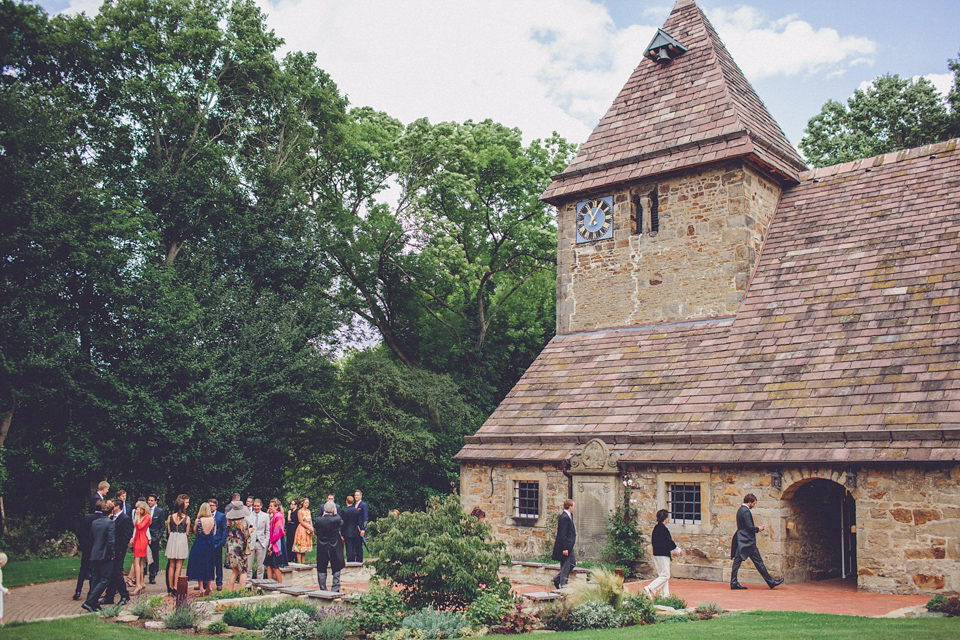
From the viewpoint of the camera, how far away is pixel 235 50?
26.3 metres

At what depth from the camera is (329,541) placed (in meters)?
14.1

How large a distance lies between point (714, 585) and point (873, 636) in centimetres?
600

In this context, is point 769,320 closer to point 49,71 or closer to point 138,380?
point 138,380

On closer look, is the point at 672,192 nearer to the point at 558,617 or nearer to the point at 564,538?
the point at 564,538

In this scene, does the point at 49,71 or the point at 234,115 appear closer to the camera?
the point at 49,71

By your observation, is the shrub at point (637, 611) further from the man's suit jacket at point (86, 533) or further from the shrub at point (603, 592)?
the man's suit jacket at point (86, 533)

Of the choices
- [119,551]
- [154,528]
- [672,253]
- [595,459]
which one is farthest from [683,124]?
[119,551]

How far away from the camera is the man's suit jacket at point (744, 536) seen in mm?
13422

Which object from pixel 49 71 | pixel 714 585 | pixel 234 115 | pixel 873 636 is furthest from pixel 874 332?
pixel 49 71

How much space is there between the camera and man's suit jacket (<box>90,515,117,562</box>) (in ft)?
41.6

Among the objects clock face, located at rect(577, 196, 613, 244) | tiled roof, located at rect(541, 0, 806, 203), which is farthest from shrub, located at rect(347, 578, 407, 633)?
tiled roof, located at rect(541, 0, 806, 203)

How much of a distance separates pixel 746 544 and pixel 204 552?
30.6 feet

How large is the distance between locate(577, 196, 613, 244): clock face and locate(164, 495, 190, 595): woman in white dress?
11.9m

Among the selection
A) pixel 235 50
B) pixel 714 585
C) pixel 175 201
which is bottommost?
pixel 714 585
